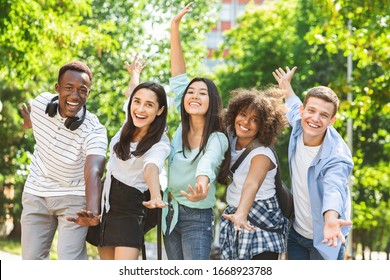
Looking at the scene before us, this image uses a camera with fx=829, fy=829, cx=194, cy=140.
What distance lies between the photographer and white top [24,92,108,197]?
5.77 metres

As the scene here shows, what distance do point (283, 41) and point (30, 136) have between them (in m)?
9.14

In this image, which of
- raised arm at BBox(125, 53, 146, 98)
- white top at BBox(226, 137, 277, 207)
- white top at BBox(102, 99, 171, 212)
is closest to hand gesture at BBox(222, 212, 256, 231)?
white top at BBox(226, 137, 277, 207)

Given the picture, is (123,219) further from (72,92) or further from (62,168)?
(72,92)

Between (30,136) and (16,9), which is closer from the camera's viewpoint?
(16,9)

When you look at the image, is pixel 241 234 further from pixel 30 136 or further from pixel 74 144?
pixel 30 136

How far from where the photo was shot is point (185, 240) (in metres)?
5.64

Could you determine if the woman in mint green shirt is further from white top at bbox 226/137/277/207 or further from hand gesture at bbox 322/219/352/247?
hand gesture at bbox 322/219/352/247

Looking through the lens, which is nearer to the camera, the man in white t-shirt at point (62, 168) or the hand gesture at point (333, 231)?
the hand gesture at point (333, 231)

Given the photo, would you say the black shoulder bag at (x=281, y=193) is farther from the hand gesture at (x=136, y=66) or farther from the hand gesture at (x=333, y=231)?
the hand gesture at (x=136, y=66)

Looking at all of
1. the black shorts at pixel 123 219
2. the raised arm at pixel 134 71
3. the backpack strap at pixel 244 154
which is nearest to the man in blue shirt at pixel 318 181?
the backpack strap at pixel 244 154

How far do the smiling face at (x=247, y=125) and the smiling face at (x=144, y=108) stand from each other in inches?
21.9

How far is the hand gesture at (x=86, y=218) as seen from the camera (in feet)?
17.7

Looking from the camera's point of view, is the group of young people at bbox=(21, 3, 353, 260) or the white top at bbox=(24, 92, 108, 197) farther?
the white top at bbox=(24, 92, 108, 197)
